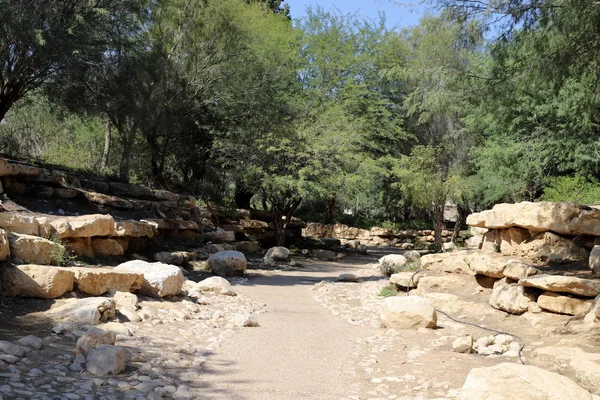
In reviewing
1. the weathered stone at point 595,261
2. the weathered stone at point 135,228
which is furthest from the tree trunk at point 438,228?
the weathered stone at point 595,261

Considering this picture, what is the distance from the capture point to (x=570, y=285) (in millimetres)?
7777

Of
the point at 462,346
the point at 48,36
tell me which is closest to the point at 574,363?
the point at 462,346

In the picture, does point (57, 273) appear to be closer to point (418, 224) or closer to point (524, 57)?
point (524, 57)

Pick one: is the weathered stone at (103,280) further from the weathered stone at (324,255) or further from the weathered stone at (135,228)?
the weathered stone at (324,255)

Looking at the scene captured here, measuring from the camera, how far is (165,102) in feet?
63.6

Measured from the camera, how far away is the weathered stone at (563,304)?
25.4ft

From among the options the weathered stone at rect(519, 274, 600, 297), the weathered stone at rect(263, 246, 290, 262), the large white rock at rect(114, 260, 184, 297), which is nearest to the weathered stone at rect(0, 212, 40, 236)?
the large white rock at rect(114, 260, 184, 297)

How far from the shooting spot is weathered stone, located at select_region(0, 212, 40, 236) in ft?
30.1

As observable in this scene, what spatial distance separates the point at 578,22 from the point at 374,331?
525cm

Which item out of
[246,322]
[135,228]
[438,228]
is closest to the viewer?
[246,322]

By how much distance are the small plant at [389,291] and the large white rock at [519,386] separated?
26.2 feet

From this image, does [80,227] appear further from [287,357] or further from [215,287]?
[287,357]

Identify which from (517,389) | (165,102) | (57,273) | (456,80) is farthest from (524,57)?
(165,102)

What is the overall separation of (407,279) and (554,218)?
3391 mm
